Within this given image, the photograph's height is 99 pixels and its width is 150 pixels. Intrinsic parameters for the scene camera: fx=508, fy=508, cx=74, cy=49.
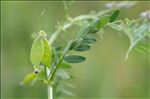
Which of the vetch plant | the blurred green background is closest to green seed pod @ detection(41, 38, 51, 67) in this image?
the vetch plant

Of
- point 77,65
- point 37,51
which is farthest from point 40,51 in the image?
point 77,65

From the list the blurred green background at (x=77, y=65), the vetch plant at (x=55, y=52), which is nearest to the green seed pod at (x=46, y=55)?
the vetch plant at (x=55, y=52)

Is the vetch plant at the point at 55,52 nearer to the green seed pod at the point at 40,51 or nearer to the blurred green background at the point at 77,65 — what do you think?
the green seed pod at the point at 40,51

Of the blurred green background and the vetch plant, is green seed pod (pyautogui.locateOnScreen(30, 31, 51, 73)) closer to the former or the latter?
the vetch plant

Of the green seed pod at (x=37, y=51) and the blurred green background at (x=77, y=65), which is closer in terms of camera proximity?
the green seed pod at (x=37, y=51)

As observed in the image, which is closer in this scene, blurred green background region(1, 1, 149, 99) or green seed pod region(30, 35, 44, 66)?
green seed pod region(30, 35, 44, 66)

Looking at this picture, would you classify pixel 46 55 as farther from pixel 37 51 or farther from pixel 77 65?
pixel 77 65

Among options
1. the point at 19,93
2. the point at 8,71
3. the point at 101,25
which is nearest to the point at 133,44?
the point at 101,25

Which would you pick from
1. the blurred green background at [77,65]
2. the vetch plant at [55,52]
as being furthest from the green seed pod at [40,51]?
the blurred green background at [77,65]
